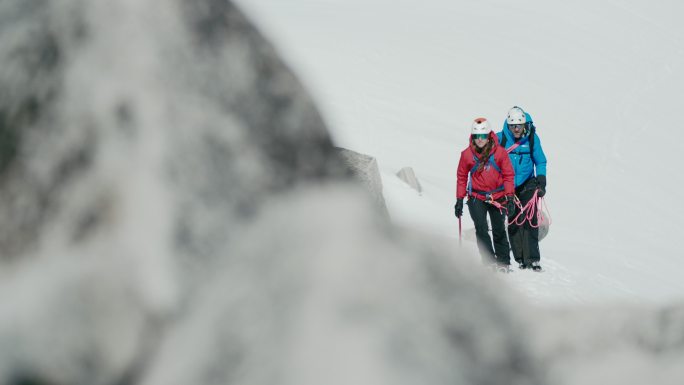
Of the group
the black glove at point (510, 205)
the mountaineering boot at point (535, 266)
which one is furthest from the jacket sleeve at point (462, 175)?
the mountaineering boot at point (535, 266)

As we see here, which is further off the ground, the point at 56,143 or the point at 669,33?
the point at 56,143

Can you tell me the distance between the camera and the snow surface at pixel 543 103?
13.6 m

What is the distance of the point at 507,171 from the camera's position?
9.71m

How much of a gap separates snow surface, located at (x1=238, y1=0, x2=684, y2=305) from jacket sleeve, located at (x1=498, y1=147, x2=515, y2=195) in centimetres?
104

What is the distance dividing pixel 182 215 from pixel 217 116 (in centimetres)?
32

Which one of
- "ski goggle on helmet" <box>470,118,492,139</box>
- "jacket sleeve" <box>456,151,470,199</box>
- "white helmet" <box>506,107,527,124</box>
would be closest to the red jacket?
"jacket sleeve" <box>456,151,470,199</box>

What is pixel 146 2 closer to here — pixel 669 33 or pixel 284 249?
pixel 284 249

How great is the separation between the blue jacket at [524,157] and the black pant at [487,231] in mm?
709

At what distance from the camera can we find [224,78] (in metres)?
2.78

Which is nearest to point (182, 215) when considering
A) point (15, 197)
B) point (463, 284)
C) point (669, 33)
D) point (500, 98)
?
point (15, 197)

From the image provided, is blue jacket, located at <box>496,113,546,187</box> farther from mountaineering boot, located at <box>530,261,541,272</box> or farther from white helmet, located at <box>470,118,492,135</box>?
white helmet, located at <box>470,118,492,135</box>

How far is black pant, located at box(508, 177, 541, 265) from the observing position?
10.7 metres

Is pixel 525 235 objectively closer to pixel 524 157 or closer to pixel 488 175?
pixel 524 157

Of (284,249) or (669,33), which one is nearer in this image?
(284,249)
